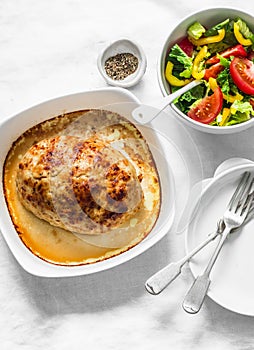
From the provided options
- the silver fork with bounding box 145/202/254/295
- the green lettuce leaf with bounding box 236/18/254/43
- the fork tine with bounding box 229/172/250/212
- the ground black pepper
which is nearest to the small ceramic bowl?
the ground black pepper

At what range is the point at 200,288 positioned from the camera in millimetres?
1995

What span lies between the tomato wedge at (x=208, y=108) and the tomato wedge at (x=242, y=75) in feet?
0.21

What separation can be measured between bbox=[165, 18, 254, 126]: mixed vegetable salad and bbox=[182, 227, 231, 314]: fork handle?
1.27 ft

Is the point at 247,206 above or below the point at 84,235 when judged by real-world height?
above

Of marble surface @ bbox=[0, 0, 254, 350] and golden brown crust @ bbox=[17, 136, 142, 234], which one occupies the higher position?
golden brown crust @ bbox=[17, 136, 142, 234]

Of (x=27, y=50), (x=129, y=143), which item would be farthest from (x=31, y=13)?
(x=129, y=143)

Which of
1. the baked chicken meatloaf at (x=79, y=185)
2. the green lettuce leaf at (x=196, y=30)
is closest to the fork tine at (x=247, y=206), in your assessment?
the baked chicken meatloaf at (x=79, y=185)

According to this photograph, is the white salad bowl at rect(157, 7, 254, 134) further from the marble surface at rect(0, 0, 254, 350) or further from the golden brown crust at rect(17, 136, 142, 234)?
the golden brown crust at rect(17, 136, 142, 234)

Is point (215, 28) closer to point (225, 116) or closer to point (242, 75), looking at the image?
point (242, 75)

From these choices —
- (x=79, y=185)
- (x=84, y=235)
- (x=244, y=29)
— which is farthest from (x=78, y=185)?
(x=244, y=29)

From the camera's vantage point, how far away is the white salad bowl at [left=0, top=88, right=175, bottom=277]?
199cm

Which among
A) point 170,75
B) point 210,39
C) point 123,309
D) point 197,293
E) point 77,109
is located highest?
point 210,39

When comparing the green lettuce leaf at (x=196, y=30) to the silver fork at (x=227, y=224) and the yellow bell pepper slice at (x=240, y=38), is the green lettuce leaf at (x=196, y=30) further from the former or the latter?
the silver fork at (x=227, y=224)

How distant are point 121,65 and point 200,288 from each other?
791 millimetres
